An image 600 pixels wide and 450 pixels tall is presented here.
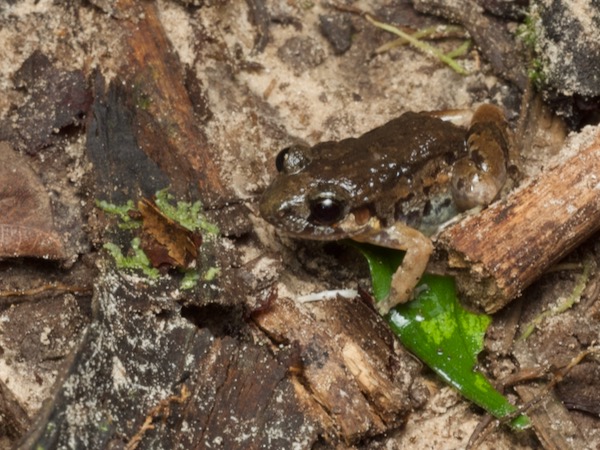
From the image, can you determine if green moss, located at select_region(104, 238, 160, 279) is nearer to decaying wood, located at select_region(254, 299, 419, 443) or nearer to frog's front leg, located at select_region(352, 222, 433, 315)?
decaying wood, located at select_region(254, 299, 419, 443)

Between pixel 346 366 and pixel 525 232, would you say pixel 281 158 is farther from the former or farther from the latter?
pixel 525 232

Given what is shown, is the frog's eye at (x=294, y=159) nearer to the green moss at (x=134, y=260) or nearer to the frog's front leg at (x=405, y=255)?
the frog's front leg at (x=405, y=255)

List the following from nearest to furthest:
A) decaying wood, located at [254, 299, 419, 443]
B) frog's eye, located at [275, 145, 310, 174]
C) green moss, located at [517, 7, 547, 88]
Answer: decaying wood, located at [254, 299, 419, 443]
frog's eye, located at [275, 145, 310, 174]
green moss, located at [517, 7, 547, 88]

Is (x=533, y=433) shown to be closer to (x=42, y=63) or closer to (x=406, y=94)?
(x=406, y=94)

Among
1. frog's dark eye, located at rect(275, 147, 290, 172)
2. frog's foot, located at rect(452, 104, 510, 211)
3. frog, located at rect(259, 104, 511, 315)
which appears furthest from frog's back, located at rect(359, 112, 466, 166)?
frog's dark eye, located at rect(275, 147, 290, 172)

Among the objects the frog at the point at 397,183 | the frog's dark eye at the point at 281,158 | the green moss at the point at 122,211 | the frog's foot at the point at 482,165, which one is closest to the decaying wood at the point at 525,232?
the frog at the point at 397,183
